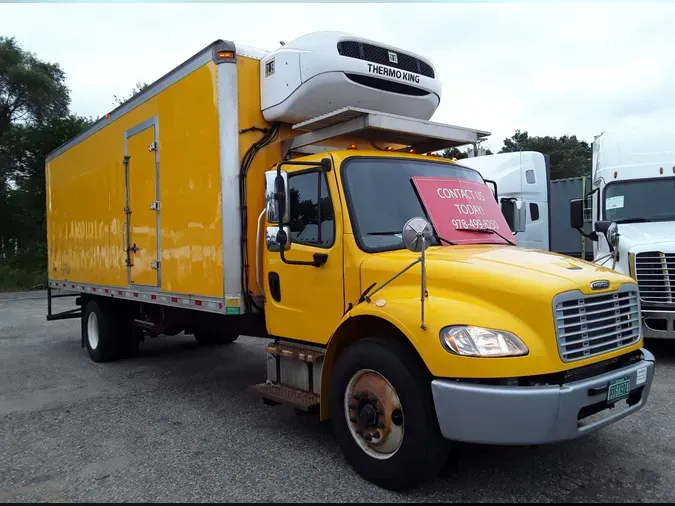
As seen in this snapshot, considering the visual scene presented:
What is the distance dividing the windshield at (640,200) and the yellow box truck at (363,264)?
12.0 feet

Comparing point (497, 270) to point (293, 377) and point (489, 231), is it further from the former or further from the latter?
point (293, 377)

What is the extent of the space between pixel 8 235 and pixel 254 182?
98.2 feet

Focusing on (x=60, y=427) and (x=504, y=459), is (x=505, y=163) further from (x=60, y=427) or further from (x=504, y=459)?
(x=60, y=427)

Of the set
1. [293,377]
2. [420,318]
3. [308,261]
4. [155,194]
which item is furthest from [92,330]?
[420,318]

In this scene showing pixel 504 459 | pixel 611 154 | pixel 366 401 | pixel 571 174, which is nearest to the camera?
pixel 366 401

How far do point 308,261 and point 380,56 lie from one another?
219 cm

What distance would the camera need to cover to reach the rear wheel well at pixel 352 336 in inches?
149

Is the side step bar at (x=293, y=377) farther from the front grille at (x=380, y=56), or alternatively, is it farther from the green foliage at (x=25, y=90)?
the green foliage at (x=25, y=90)

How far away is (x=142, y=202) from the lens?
6691 mm

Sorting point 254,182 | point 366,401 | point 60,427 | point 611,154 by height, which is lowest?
point 60,427

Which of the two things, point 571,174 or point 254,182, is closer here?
point 254,182

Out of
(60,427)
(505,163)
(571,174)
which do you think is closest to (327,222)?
(60,427)

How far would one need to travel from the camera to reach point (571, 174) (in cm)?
4484

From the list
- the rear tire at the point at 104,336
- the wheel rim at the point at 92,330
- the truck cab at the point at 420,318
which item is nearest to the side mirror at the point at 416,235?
the truck cab at the point at 420,318
